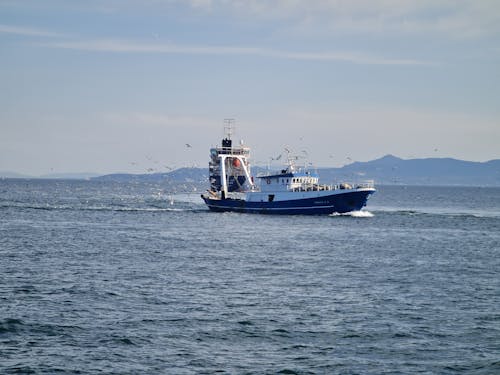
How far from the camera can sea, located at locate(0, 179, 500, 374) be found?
91.0ft

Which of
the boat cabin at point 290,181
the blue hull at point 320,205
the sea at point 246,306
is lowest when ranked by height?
the sea at point 246,306

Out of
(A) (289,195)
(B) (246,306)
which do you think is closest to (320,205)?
(A) (289,195)

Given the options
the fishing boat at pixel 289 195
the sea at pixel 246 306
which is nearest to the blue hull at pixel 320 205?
the fishing boat at pixel 289 195

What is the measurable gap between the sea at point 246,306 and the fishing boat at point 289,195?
31.3 meters

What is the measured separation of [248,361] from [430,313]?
41.0 ft

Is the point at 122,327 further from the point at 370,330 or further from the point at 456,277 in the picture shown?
the point at 456,277

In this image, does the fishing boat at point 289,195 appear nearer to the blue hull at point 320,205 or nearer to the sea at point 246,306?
the blue hull at point 320,205

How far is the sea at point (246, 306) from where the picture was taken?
27.8 meters

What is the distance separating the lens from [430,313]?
3616cm

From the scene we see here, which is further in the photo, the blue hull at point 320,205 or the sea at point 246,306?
the blue hull at point 320,205

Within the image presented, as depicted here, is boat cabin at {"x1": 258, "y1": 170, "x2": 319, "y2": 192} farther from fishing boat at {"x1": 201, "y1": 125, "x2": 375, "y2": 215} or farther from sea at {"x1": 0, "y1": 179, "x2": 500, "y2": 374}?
sea at {"x1": 0, "y1": 179, "x2": 500, "y2": 374}

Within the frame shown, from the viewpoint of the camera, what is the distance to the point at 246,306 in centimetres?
3716

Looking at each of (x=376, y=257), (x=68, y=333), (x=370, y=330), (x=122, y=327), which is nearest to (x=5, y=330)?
(x=68, y=333)

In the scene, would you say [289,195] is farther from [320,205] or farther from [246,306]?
[246,306]
